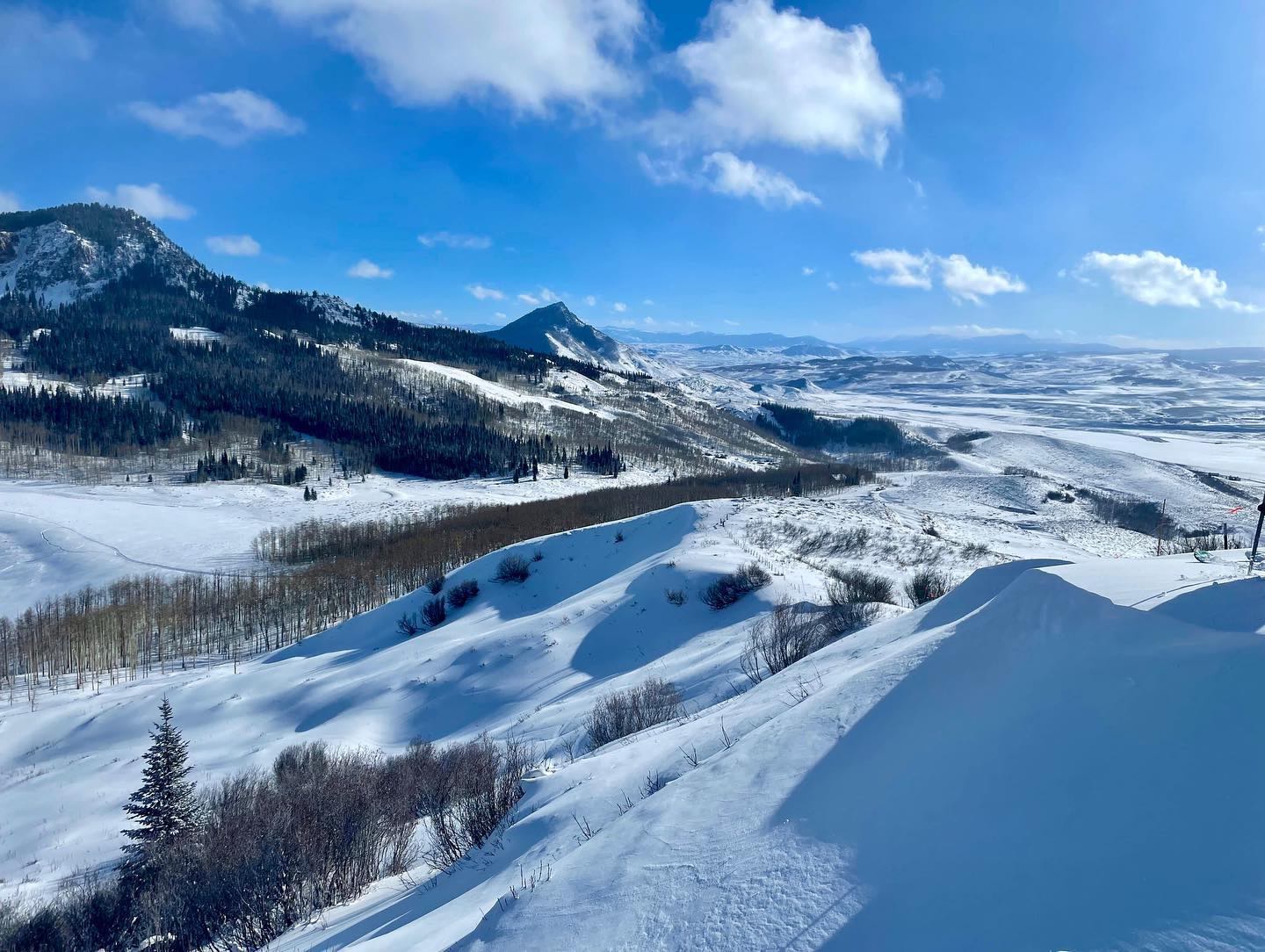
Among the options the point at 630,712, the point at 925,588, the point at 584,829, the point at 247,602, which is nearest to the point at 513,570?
the point at 630,712

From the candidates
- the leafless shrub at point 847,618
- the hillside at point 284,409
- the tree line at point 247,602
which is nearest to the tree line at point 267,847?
the leafless shrub at point 847,618

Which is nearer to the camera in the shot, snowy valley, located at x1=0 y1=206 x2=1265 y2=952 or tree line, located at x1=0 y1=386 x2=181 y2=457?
snowy valley, located at x1=0 y1=206 x2=1265 y2=952

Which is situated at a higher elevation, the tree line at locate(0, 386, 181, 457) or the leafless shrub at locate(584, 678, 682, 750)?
the tree line at locate(0, 386, 181, 457)

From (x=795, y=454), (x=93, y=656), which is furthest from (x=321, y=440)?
(x=795, y=454)

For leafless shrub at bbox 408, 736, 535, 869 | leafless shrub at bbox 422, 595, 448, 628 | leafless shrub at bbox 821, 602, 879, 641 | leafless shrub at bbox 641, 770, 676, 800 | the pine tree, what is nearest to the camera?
leafless shrub at bbox 641, 770, 676, 800

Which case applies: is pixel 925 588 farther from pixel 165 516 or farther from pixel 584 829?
pixel 165 516

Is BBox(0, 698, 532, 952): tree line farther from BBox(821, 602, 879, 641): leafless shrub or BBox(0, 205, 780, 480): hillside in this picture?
BBox(0, 205, 780, 480): hillside

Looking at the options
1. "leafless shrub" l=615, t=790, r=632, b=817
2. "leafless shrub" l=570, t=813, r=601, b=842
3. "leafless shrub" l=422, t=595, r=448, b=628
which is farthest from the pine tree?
"leafless shrub" l=422, t=595, r=448, b=628
